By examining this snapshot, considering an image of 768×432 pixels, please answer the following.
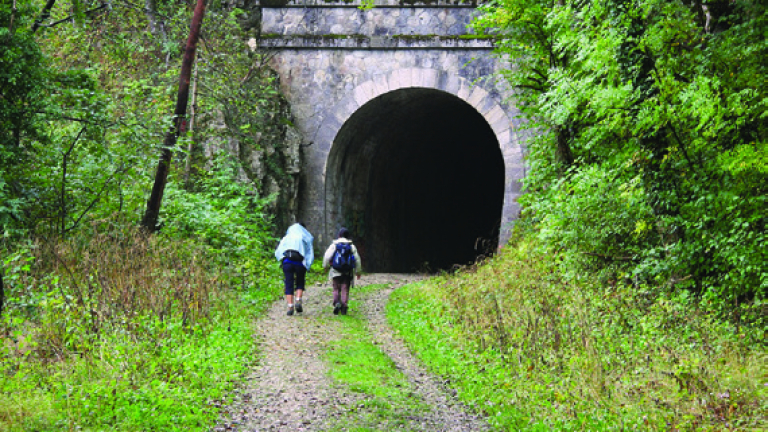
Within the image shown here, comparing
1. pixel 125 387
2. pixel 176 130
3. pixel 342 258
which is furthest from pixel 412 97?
pixel 125 387

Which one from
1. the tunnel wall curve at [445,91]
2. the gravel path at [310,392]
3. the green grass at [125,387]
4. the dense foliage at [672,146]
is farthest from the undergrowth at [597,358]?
the tunnel wall curve at [445,91]

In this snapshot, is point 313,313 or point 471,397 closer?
point 471,397

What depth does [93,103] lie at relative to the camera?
9906 millimetres

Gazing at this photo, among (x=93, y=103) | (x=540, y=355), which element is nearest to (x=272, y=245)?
(x=93, y=103)

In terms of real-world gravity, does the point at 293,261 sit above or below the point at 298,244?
below

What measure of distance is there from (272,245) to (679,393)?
1170 centimetres

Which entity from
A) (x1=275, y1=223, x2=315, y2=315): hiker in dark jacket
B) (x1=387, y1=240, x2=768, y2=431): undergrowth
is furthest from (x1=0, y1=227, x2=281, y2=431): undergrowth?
(x1=387, y1=240, x2=768, y2=431): undergrowth

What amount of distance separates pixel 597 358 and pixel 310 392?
2603mm

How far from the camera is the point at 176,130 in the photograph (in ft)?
→ 38.4

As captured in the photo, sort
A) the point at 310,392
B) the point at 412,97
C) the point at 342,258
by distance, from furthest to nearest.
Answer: the point at 412,97 < the point at 342,258 < the point at 310,392

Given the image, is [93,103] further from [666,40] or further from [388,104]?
[388,104]

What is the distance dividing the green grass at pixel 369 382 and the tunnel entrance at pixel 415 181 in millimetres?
6713

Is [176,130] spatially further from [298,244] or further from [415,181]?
[415,181]

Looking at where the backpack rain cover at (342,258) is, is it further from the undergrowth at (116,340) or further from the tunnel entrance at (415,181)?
the tunnel entrance at (415,181)
